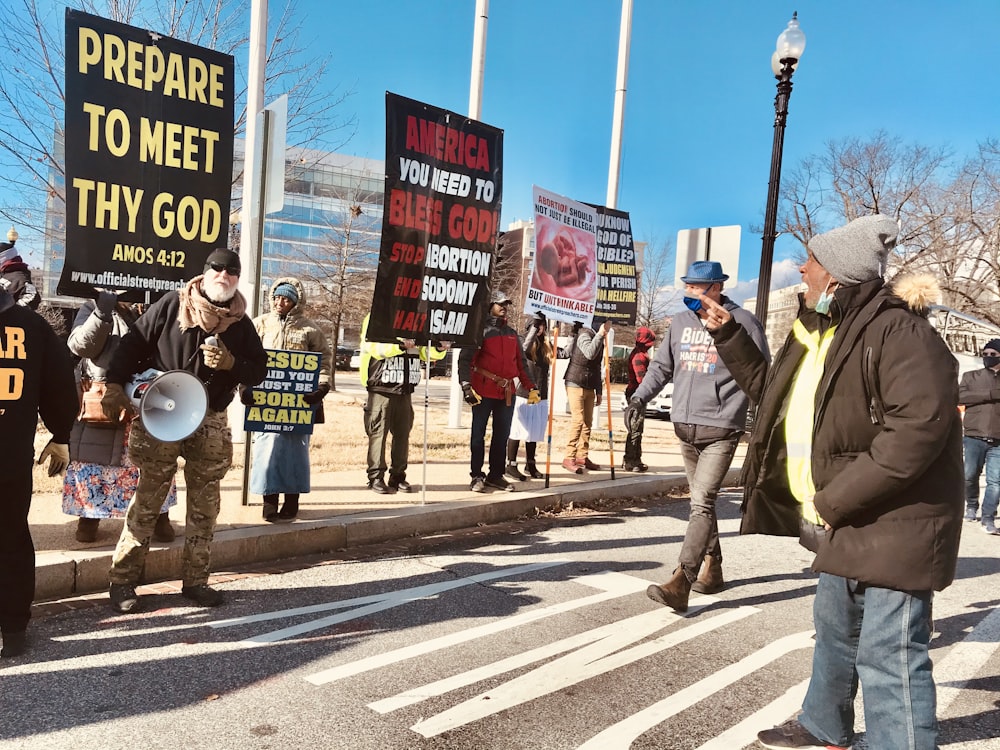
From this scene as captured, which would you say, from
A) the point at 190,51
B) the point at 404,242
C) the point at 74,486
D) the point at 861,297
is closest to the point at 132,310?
the point at 74,486

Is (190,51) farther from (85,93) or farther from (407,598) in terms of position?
(407,598)

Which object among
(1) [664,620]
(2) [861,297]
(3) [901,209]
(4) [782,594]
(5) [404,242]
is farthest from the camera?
(3) [901,209]

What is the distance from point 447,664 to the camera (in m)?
3.84

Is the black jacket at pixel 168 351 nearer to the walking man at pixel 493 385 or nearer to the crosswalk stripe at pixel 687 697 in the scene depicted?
the crosswalk stripe at pixel 687 697

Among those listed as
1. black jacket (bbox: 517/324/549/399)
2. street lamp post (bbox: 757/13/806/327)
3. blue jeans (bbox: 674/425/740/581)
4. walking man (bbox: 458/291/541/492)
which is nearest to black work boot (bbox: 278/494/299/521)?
walking man (bbox: 458/291/541/492)

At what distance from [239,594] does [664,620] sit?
8.83 ft

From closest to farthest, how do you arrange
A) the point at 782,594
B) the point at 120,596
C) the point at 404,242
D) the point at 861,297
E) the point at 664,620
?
the point at 861,297 → the point at 120,596 → the point at 664,620 → the point at 782,594 → the point at 404,242

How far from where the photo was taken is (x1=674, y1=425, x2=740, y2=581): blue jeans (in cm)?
491

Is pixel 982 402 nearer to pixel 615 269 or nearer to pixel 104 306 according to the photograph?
pixel 615 269

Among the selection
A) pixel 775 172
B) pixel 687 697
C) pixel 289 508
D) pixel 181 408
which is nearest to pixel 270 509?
pixel 289 508

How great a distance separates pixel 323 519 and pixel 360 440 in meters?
5.09

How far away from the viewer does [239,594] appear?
4.80 m

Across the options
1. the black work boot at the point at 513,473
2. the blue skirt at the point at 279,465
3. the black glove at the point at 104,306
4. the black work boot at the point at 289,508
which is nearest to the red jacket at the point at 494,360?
the black work boot at the point at 513,473

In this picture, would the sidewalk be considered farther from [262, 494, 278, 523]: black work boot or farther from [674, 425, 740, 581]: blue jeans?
[674, 425, 740, 581]: blue jeans
